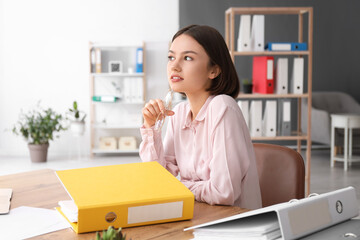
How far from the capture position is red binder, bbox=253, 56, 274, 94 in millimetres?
3875

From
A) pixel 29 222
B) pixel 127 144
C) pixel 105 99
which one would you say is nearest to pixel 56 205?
pixel 29 222

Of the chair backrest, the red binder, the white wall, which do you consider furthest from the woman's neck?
the white wall

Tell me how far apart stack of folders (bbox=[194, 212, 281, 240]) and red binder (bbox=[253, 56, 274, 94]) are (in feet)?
10.2

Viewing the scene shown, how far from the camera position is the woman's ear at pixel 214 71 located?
4.59 ft

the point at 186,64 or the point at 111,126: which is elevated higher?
the point at 186,64

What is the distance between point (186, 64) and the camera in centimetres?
134

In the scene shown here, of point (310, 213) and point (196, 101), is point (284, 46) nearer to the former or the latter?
point (196, 101)

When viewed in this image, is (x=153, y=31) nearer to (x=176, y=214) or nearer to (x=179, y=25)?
(x=179, y=25)

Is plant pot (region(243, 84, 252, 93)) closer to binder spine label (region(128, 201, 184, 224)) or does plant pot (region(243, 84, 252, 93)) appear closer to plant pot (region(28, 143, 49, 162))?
plant pot (region(28, 143, 49, 162))

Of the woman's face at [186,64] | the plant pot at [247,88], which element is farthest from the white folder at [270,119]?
the woman's face at [186,64]

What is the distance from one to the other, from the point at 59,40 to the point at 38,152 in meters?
1.54

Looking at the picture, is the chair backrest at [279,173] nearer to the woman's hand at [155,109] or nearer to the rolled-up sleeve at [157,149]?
the rolled-up sleeve at [157,149]

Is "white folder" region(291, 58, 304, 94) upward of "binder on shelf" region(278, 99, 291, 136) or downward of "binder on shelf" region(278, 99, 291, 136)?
upward

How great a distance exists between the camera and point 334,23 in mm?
6582
